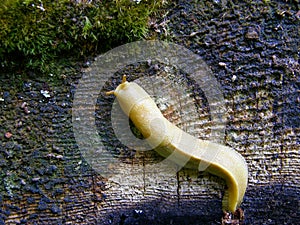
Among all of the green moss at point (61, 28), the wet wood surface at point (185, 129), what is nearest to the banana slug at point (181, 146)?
→ the wet wood surface at point (185, 129)

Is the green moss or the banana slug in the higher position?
the green moss

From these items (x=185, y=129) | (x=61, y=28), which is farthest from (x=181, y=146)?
(x=61, y=28)

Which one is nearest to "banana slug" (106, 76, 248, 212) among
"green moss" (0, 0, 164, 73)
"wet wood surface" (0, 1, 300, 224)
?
"wet wood surface" (0, 1, 300, 224)

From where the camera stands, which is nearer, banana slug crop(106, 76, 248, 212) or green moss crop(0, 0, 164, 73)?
→ green moss crop(0, 0, 164, 73)

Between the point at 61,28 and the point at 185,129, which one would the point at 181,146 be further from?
the point at 61,28

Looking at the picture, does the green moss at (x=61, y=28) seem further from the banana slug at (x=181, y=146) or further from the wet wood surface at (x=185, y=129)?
the banana slug at (x=181, y=146)

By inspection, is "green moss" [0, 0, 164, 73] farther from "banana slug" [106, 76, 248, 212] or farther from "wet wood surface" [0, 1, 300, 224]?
"banana slug" [106, 76, 248, 212]

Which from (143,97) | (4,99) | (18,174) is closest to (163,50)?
(143,97)
